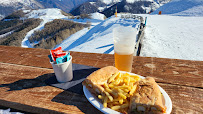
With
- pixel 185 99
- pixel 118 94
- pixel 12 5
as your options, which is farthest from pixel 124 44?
pixel 12 5

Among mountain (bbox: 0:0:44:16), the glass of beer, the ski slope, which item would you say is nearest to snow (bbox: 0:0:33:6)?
mountain (bbox: 0:0:44:16)

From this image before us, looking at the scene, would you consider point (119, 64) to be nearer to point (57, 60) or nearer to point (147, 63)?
point (147, 63)

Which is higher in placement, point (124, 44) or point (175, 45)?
point (124, 44)

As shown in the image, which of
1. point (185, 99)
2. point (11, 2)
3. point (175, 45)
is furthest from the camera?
point (11, 2)

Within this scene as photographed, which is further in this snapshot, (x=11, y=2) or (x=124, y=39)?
(x=11, y=2)

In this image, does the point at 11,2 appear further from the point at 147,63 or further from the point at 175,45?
the point at 147,63

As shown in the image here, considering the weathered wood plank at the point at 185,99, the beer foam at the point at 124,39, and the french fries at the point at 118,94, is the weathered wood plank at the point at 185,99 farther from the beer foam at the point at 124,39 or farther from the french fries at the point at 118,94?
the beer foam at the point at 124,39
